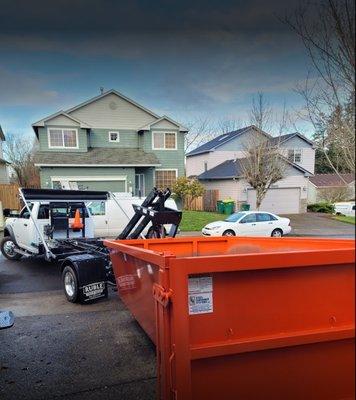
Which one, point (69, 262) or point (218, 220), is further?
point (69, 262)

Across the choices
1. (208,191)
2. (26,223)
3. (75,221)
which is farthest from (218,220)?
(26,223)

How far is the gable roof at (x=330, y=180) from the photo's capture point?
154 centimetres

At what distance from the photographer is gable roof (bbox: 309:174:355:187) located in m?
1.54

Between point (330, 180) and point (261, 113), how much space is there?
892 millimetres

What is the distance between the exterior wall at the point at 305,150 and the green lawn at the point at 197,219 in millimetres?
1398

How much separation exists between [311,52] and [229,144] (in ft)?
5.84

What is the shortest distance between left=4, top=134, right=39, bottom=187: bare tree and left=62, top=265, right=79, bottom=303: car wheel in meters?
2.41

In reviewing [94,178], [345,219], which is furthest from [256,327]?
[94,178]

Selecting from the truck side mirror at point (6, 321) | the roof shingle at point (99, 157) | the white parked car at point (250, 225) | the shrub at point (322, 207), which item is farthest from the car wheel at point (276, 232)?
the roof shingle at point (99, 157)

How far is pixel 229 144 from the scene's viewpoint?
3.49 metres

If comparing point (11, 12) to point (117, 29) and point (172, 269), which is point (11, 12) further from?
point (172, 269)

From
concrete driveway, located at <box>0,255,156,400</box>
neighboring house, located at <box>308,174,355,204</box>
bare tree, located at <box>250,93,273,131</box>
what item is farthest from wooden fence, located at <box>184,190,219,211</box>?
concrete driveway, located at <box>0,255,156,400</box>

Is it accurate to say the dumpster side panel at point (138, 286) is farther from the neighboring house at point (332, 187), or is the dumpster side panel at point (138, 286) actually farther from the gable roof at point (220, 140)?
the gable roof at point (220, 140)

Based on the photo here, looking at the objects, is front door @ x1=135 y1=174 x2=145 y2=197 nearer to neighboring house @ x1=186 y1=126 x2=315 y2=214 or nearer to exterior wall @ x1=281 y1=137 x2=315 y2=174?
neighboring house @ x1=186 y1=126 x2=315 y2=214
